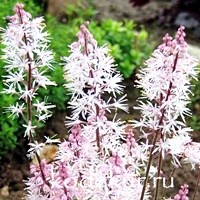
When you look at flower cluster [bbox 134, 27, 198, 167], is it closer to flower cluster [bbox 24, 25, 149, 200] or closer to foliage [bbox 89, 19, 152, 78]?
flower cluster [bbox 24, 25, 149, 200]

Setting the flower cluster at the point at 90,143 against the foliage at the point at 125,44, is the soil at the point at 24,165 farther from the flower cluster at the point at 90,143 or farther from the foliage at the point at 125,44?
the flower cluster at the point at 90,143

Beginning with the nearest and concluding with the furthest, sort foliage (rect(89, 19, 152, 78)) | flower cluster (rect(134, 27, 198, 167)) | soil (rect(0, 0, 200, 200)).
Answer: flower cluster (rect(134, 27, 198, 167)), soil (rect(0, 0, 200, 200)), foliage (rect(89, 19, 152, 78))

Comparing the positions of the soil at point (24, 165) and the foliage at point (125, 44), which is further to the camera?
A: the foliage at point (125, 44)

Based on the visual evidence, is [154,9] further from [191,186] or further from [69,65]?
[69,65]

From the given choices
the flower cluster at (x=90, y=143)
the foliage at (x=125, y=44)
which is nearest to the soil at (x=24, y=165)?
the foliage at (x=125, y=44)

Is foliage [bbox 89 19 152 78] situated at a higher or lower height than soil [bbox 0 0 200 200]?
higher

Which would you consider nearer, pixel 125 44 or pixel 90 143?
pixel 90 143

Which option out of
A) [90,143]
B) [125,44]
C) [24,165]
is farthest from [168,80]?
[125,44]

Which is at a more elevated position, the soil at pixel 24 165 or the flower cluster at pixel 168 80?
the flower cluster at pixel 168 80

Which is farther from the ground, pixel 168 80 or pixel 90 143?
pixel 168 80

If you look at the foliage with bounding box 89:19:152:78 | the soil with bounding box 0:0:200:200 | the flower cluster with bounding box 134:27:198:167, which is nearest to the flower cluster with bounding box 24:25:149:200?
the flower cluster with bounding box 134:27:198:167

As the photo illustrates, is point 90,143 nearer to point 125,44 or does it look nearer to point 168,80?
point 168,80

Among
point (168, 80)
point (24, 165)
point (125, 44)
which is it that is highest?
point (125, 44)

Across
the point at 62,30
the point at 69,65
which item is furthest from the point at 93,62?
the point at 62,30
